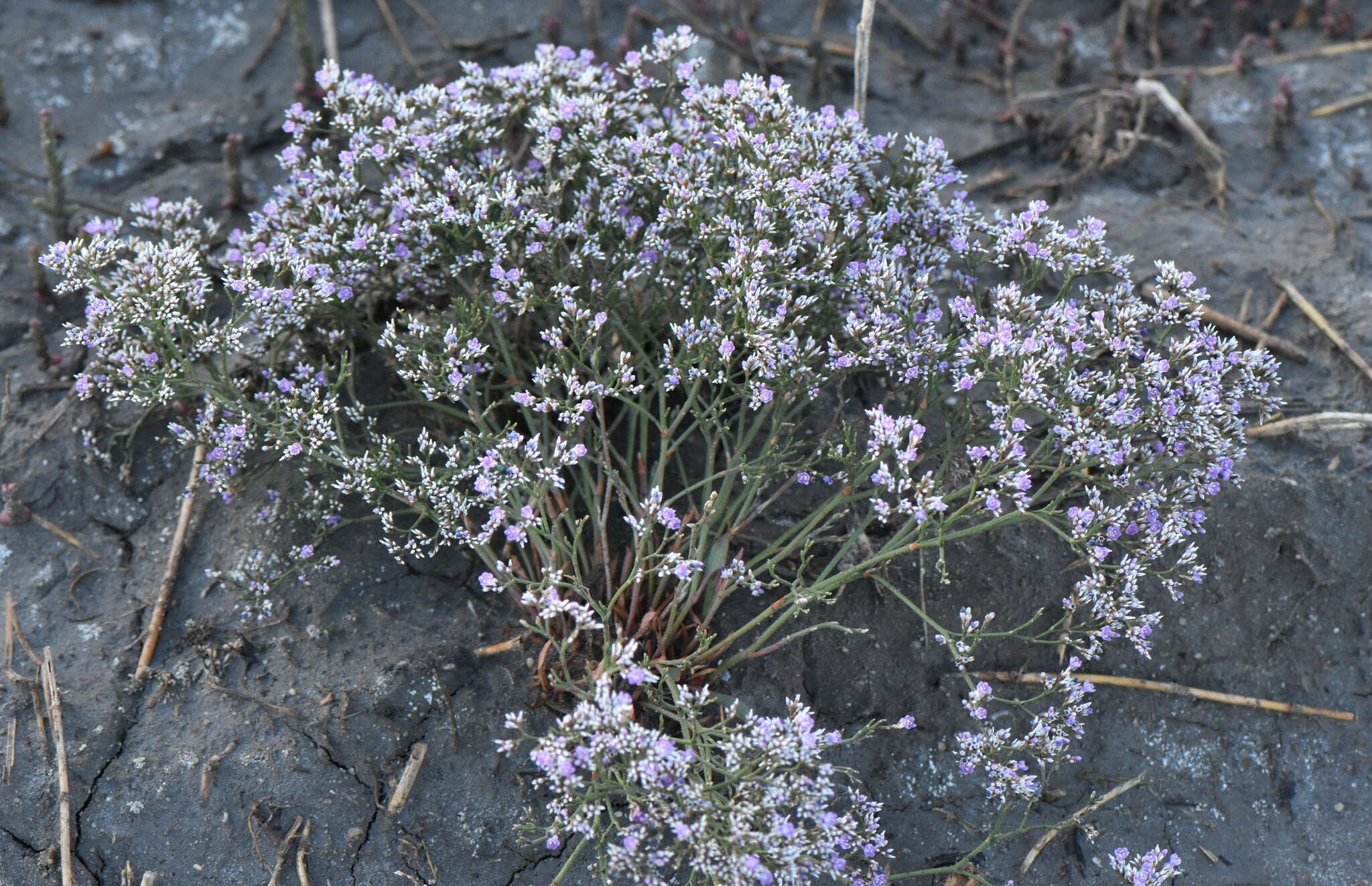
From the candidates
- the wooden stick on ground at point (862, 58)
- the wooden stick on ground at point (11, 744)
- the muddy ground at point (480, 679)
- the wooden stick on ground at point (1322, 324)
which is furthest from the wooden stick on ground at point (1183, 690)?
the wooden stick on ground at point (11, 744)

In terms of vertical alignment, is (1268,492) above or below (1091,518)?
below

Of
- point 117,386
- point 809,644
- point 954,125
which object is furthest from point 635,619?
point 954,125

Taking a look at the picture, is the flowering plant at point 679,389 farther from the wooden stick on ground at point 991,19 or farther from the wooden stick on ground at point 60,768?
the wooden stick on ground at point 991,19

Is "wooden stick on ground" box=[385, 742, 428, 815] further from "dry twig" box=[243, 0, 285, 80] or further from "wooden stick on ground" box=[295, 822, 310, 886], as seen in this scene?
"dry twig" box=[243, 0, 285, 80]

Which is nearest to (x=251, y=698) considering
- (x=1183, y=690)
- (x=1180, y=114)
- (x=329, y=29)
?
(x=1183, y=690)

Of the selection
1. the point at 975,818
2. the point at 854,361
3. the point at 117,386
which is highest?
the point at 854,361

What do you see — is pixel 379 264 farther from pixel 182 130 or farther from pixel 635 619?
pixel 182 130
